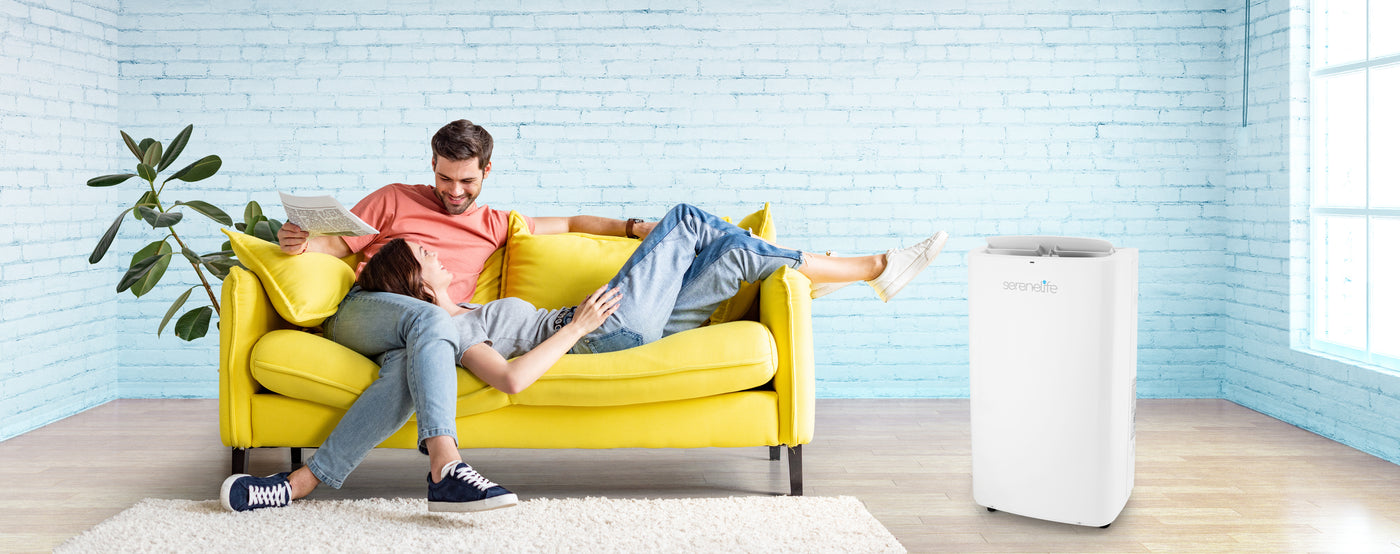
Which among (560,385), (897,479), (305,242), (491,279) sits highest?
(305,242)

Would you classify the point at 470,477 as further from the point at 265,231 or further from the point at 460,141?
the point at 265,231

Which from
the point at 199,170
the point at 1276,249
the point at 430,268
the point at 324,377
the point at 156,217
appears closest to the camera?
the point at 324,377

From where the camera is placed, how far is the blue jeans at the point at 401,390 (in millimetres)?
2484

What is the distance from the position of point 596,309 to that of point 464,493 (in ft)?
2.04

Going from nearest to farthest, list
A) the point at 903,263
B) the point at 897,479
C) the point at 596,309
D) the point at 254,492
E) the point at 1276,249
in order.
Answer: the point at 254,492
the point at 596,309
the point at 897,479
the point at 903,263
the point at 1276,249

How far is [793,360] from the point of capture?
2686mm

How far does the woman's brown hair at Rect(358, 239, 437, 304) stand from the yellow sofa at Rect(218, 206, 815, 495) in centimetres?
12

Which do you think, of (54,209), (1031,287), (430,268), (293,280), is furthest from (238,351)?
(1031,287)

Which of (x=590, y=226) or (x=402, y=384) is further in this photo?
(x=590, y=226)

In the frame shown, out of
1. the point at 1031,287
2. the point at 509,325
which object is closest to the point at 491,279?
the point at 509,325

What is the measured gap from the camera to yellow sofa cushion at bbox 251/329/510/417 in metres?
2.60

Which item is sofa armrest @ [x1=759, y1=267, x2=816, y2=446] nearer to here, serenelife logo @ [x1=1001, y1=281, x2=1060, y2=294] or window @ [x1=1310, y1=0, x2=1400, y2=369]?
serenelife logo @ [x1=1001, y1=281, x2=1060, y2=294]

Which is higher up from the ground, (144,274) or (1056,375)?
(144,274)

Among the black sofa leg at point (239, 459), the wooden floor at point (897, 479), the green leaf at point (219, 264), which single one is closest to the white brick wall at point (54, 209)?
the wooden floor at point (897, 479)
